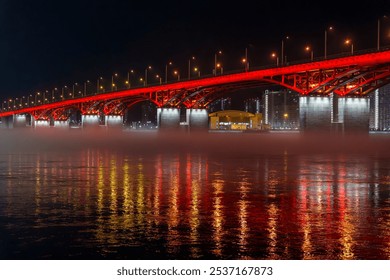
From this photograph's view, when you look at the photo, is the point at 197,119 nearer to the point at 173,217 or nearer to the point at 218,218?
the point at 173,217

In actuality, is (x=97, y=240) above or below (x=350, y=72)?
below

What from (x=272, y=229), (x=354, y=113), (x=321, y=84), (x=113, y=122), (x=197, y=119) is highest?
(x=321, y=84)

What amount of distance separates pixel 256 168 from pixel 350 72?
53509 mm

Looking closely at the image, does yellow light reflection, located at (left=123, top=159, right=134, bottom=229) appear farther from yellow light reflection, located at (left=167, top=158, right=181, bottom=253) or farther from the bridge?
the bridge

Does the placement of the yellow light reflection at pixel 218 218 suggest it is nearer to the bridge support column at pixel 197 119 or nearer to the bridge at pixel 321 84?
the bridge at pixel 321 84

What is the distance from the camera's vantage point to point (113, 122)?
17162 cm

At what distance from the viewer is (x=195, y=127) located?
132 meters

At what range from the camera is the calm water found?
12234 mm

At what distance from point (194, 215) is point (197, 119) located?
378 feet

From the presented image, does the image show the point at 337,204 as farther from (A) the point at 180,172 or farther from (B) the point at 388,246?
(A) the point at 180,172

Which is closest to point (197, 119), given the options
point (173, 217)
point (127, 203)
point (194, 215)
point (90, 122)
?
point (90, 122)

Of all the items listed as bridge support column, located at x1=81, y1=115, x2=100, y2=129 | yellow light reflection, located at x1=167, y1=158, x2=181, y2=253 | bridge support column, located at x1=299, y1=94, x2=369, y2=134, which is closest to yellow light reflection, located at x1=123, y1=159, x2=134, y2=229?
yellow light reflection, located at x1=167, y1=158, x2=181, y2=253
